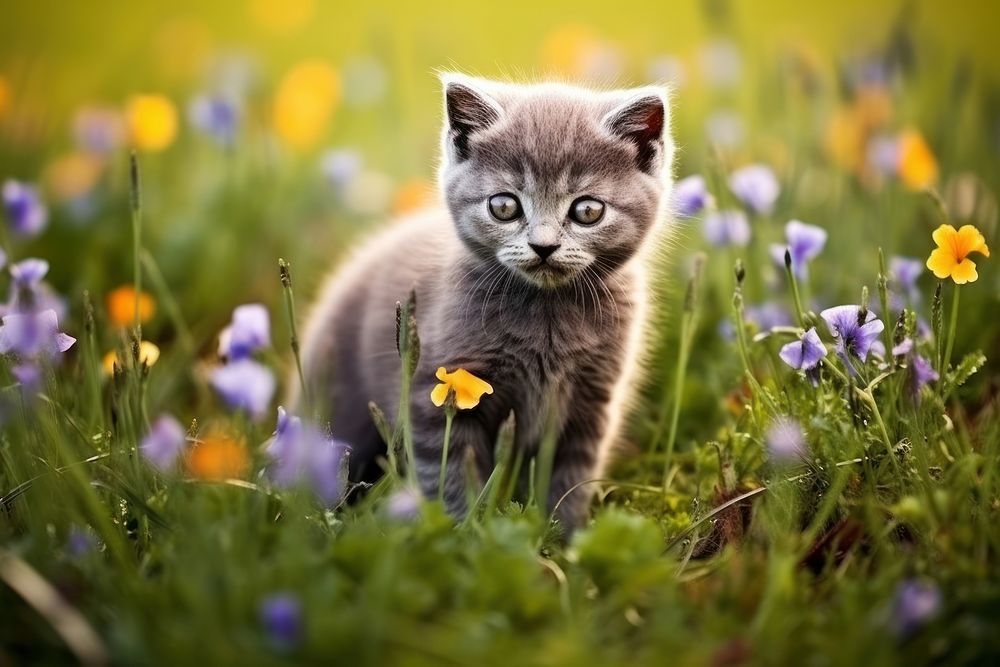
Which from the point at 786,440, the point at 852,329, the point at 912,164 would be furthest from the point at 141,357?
the point at 912,164

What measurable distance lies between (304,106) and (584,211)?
7.79ft

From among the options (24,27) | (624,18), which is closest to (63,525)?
(24,27)

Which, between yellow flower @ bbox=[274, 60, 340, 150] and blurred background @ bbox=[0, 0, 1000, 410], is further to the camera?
yellow flower @ bbox=[274, 60, 340, 150]

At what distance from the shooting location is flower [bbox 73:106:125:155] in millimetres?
4059

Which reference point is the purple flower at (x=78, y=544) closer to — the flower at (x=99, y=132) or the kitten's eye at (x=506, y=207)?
the kitten's eye at (x=506, y=207)

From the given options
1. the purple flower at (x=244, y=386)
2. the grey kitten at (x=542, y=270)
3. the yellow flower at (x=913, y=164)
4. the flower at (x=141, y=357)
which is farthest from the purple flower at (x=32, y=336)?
the yellow flower at (x=913, y=164)

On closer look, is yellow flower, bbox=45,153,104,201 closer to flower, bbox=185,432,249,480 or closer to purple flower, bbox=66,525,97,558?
flower, bbox=185,432,249,480

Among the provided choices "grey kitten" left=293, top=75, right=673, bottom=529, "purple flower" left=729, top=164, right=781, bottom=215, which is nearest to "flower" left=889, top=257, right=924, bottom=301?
"purple flower" left=729, top=164, right=781, bottom=215

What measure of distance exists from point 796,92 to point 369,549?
364 cm

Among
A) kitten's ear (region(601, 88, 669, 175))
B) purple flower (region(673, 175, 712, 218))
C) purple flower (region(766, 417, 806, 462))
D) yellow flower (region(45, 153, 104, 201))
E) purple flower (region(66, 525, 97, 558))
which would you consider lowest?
purple flower (region(66, 525, 97, 558))

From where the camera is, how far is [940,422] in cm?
221

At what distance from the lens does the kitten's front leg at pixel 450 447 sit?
2434mm

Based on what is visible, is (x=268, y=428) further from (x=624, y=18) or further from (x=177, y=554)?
(x=624, y=18)

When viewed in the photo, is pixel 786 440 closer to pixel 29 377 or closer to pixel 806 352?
pixel 806 352
